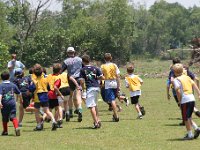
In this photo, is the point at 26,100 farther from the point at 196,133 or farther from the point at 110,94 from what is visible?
the point at 196,133

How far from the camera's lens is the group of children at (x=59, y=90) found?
13492 millimetres

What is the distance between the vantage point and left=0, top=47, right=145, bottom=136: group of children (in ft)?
44.3

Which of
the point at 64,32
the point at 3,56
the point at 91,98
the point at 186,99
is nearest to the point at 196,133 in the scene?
the point at 186,99

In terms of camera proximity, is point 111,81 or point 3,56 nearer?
point 111,81

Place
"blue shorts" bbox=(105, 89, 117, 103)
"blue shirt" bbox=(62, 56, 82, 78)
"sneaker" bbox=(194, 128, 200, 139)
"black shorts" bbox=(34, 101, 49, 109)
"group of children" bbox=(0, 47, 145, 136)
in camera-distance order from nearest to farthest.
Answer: "sneaker" bbox=(194, 128, 200, 139) < "group of children" bbox=(0, 47, 145, 136) < "black shorts" bbox=(34, 101, 49, 109) < "blue shorts" bbox=(105, 89, 117, 103) < "blue shirt" bbox=(62, 56, 82, 78)

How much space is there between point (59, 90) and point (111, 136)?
3.55 metres

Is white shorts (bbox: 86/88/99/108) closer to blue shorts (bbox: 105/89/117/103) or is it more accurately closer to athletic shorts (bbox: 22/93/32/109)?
blue shorts (bbox: 105/89/117/103)

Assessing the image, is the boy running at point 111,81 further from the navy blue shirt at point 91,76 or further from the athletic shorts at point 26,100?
the athletic shorts at point 26,100

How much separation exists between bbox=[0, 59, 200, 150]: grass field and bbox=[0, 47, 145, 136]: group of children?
0.37 m

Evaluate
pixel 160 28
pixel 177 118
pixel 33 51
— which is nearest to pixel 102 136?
pixel 177 118

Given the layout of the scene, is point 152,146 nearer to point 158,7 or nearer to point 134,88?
point 134,88

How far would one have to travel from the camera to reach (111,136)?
12594 mm

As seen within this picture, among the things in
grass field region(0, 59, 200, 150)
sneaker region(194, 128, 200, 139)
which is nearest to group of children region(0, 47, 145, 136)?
grass field region(0, 59, 200, 150)

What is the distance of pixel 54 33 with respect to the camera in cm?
6506
